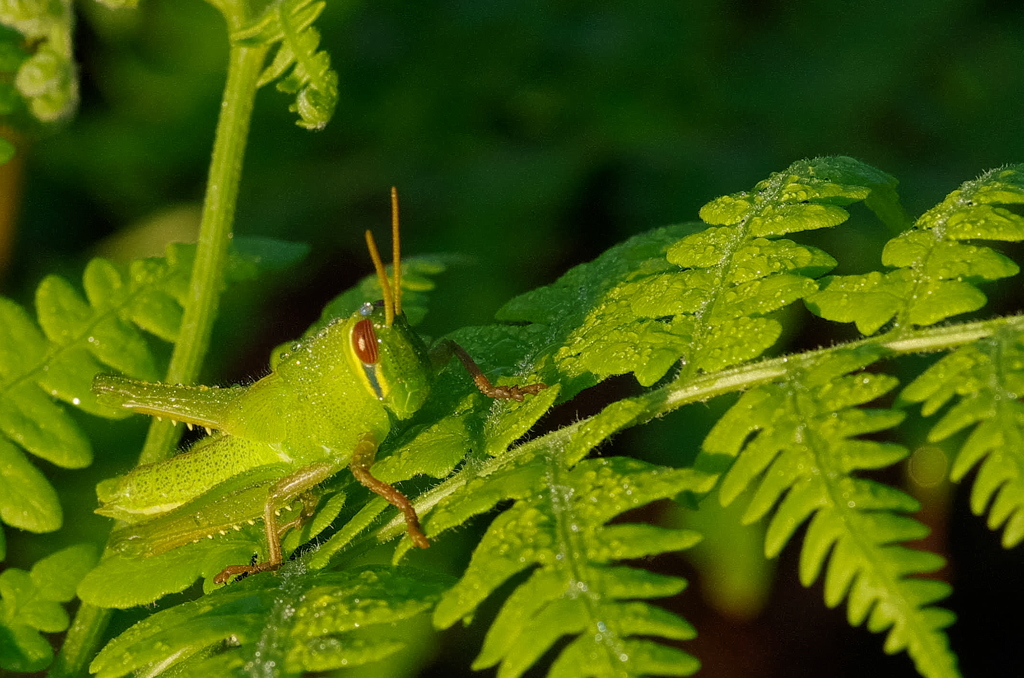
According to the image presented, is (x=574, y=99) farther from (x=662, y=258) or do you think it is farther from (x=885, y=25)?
(x=662, y=258)

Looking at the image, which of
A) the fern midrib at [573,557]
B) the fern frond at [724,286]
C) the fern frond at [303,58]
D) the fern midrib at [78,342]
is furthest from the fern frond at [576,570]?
the fern midrib at [78,342]

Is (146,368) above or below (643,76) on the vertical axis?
below

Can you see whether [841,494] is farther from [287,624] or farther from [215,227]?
[215,227]

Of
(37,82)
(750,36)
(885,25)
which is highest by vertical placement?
(750,36)

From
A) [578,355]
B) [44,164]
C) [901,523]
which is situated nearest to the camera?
[901,523]

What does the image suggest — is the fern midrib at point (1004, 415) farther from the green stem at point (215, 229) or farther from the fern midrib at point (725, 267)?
the green stem at point (215, 229)

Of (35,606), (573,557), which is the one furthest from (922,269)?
(35,606)

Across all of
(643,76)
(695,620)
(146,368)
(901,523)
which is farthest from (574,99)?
(901,523)
